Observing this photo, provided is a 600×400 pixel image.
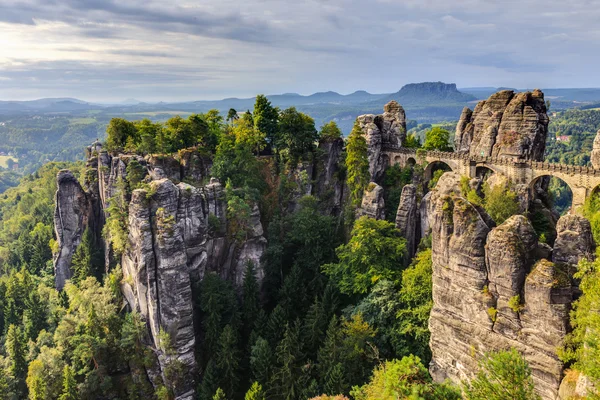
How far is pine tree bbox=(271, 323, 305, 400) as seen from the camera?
3400cm

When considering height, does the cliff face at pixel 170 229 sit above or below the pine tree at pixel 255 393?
above

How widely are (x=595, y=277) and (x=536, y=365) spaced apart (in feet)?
19.7

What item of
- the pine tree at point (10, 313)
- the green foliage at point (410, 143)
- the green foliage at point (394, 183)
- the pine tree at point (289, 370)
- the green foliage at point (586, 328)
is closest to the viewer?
the green foliage at point (586, 328)

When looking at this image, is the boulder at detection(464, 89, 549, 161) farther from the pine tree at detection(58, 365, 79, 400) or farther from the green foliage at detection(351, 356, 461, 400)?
the pine tree at detection(58, 365, 79, 400)

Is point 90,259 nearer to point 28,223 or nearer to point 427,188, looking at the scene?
point 427,188

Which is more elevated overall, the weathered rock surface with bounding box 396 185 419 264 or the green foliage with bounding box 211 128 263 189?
the green foliage with bounding box 211 128 263 189

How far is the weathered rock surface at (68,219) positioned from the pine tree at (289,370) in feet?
123

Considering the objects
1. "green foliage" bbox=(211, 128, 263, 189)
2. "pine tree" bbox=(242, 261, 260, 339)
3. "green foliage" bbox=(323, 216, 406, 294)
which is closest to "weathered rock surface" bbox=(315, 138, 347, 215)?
"green foliage" bbox=(211, 128, 263, 189)

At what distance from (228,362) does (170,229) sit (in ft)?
43.3

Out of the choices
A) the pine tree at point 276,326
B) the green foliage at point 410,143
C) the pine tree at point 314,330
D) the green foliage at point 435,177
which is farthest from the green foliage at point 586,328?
the green foliage at point 410,143

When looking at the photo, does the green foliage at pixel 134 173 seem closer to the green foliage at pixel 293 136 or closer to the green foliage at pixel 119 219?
the green foliage at pixel 119 219

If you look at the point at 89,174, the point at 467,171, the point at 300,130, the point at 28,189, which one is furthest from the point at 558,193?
the point at 28,189

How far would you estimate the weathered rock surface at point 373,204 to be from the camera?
46281 mm

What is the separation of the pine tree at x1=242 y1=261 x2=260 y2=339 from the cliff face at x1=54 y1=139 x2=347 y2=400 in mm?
3200
